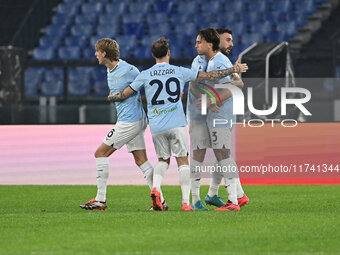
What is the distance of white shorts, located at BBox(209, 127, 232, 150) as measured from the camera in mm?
9303

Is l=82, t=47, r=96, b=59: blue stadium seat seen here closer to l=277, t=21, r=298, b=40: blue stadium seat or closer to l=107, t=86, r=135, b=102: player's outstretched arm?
l=277, t=21, r=298, b=40: blue stadium seat

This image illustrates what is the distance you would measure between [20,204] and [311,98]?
490cm

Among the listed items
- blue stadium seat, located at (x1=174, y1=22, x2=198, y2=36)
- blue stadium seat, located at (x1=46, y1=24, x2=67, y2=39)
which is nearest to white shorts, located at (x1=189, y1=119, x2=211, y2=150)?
blue stadium seat, located at (x1=174, y1=22, x2=198, y2=36)

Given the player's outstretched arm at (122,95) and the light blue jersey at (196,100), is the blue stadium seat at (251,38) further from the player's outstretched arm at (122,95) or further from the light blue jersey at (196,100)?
the player's outstretched arm at (122,95)

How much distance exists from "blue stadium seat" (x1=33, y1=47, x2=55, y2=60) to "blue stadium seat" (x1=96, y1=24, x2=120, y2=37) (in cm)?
138

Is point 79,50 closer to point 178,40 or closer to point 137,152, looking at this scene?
point 178,40

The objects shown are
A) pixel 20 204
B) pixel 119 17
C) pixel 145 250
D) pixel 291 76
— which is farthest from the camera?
pixel 119 17

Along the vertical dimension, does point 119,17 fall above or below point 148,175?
above

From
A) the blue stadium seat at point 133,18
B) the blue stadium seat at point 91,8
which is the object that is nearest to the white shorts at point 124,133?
the blue stadium seat at point 133,18

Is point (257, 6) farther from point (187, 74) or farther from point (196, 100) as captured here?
point (187, 74)

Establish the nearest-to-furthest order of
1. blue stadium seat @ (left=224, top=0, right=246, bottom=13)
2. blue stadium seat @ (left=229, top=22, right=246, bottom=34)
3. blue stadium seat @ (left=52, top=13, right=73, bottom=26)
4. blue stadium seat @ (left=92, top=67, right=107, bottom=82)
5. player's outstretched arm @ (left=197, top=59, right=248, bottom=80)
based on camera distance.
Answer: player's outstretched arm @ (left=197, top=59, right=248, bottom=80)
blue stadium seat @ (left=92, top=67, right=107, bottom=82)
blue stadium seat @ (left=229, top=22, right=246, bottom=34)
blue stadium seat @ (left=224, top=0, right=246, bottom=13)
blue stadium seat @ (left=52, top=13, right=73, bottom=26)

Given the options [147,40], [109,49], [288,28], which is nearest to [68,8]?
[147,40]

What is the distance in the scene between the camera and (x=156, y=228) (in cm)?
791

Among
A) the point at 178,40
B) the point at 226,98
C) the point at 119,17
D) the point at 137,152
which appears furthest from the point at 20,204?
the point at 119,17
